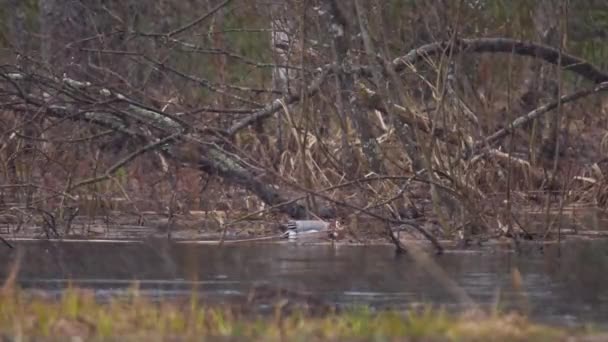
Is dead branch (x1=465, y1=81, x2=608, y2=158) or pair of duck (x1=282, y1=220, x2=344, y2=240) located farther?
dead branch (x1=465, y1=81, x2=608, y2=158)

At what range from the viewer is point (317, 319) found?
7555 millimetres

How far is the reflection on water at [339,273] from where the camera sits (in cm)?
889

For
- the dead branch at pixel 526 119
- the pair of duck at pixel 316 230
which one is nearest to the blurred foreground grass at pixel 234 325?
Result: the pair of duck at pixel 316 230

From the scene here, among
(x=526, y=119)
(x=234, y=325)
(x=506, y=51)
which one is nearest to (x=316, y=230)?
(x=526, y=119)

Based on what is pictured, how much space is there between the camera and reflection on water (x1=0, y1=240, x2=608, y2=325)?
29.2 feet

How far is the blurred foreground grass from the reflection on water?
76 cm

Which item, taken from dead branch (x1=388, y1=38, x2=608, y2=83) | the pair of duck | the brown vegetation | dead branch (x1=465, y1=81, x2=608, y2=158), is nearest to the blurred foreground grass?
the brown vegetation

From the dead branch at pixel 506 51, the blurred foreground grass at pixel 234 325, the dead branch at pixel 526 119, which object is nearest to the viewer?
the blurred foreground grass at pixel 234 325

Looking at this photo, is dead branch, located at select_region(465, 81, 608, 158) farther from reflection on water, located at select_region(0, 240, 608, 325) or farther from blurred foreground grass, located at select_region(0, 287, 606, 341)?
blurred foreground grass, located at select_region(0, 287, 606, 341)

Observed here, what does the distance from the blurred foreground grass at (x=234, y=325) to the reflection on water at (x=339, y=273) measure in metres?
0.76

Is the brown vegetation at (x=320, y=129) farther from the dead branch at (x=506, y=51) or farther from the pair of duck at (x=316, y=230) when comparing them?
the pair of duck at (x=316, y=230)

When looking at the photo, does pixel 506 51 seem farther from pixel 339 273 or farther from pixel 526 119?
pixel 339 273

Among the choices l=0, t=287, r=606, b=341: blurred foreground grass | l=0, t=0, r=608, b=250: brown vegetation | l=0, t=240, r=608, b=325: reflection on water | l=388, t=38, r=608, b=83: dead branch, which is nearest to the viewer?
l=0, t=287, r=606, b=341: blurred foreground grass

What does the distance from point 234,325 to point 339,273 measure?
121 inches
